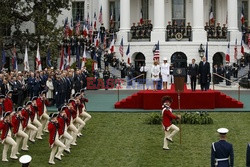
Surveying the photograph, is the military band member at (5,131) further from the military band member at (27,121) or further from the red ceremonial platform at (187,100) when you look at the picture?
the red ceremonial platform at (187,100)

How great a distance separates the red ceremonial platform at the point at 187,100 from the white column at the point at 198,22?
2430 centimetres

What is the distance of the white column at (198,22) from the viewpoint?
199 feet

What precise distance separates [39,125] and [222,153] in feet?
38.4

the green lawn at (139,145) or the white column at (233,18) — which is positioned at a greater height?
the white column at (233,18)

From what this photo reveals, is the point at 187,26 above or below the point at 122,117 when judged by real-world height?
above

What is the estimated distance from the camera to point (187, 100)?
35875 mm

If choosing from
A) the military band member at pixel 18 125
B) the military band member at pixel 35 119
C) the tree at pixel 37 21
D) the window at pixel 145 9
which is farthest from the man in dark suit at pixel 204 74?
the window at pixel 145 9

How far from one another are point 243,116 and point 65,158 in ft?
42.8

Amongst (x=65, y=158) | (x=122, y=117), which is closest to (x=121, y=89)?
(x=122, y=117)

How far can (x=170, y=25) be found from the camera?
61156 mm

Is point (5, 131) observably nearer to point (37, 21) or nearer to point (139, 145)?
point (139, 145)

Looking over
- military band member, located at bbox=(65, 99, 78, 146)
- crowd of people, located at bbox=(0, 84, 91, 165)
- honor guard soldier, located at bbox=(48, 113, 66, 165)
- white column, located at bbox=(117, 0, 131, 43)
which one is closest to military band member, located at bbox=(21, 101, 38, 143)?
crowd of people, located at bbox=(0, 84, 91, 165)

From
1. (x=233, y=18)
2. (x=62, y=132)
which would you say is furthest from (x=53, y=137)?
(x=233, y=18)

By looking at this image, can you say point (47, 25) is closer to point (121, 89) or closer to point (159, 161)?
point (121, 89)
